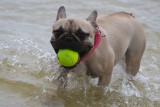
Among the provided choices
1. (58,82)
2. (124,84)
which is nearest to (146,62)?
(124,84)

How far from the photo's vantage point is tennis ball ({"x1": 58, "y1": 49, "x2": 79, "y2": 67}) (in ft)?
16.2

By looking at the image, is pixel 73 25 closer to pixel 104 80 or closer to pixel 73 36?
pixel 73 36

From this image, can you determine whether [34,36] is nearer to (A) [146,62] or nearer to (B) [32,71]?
(B) [32,71]

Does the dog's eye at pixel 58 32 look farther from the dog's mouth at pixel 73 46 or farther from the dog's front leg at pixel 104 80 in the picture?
the dog's front leg at pixel 104 80

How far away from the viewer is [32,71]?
6.88 metres

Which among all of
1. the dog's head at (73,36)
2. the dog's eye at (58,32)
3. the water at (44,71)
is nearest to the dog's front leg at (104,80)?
the water at (44,71)

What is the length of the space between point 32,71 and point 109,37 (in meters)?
1.51

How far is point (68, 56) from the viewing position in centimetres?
495

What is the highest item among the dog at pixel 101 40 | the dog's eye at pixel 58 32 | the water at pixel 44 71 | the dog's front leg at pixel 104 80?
the dog's eye at pixel 58 32

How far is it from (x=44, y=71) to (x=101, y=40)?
5.14ft

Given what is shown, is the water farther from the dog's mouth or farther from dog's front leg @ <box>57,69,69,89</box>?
the dog's mouth

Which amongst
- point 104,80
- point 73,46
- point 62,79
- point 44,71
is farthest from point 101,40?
point 44,71

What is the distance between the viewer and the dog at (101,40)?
489 cm

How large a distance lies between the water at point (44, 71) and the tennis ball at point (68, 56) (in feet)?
2.30
